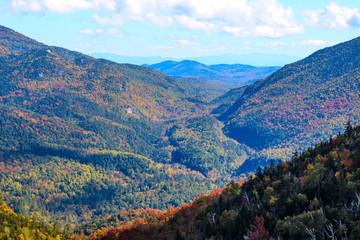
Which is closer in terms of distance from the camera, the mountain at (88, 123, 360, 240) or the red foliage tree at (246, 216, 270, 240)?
the mountain at (88, 123, 360, 240)

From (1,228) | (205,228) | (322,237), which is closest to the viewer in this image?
(322,237)

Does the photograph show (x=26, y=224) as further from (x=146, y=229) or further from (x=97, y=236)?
(x=146, y=229)

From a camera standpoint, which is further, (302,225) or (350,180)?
(350,180)

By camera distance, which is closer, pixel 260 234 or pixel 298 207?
pixel 260 234

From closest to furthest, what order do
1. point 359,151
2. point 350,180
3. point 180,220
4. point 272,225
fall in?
point 272,225 < point 350,180 < point 359,151 < point 180,220

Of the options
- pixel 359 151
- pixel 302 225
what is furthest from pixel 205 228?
pixel 359 151

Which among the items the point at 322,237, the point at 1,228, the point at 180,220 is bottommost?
the point at 1,228

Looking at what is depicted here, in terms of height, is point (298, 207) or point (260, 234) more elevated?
point (298, 207)

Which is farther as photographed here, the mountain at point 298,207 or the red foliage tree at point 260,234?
the red foliage tree at point 260,234
